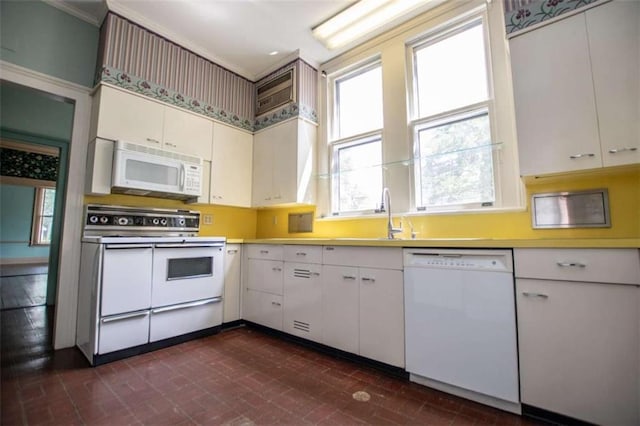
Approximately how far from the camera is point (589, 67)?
1.63 metres

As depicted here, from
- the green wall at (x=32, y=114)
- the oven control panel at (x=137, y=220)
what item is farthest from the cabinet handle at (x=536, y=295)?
the green wall at (x=32, y=114)

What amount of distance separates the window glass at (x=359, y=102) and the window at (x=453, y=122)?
1.41 ft

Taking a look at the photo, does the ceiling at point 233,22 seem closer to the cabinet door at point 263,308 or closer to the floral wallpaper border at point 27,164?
the cabinet door at point 263,308

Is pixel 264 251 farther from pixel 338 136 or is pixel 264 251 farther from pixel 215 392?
pixel 338 136

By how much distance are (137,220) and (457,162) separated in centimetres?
305

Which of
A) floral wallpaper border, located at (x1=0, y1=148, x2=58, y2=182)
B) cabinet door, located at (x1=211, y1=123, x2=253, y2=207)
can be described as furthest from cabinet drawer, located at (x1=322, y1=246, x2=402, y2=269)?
floral wallpaper border, located at (x1=0, y1=148, x2=58, y2=182)

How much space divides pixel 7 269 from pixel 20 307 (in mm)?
4994

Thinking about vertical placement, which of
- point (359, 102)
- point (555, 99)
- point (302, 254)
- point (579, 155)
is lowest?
point (302, 254)

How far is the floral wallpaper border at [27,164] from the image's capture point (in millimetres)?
6188

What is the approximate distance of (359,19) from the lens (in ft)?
8.45

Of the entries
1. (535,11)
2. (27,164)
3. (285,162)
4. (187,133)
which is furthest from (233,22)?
(27,164)

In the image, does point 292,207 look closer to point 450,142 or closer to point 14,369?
point 450,142

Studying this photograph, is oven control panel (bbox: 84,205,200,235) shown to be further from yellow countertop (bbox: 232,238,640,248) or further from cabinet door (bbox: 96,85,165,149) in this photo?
yellow countertop (bbox: 232,238,640,248)

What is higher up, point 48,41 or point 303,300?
point 48,41
